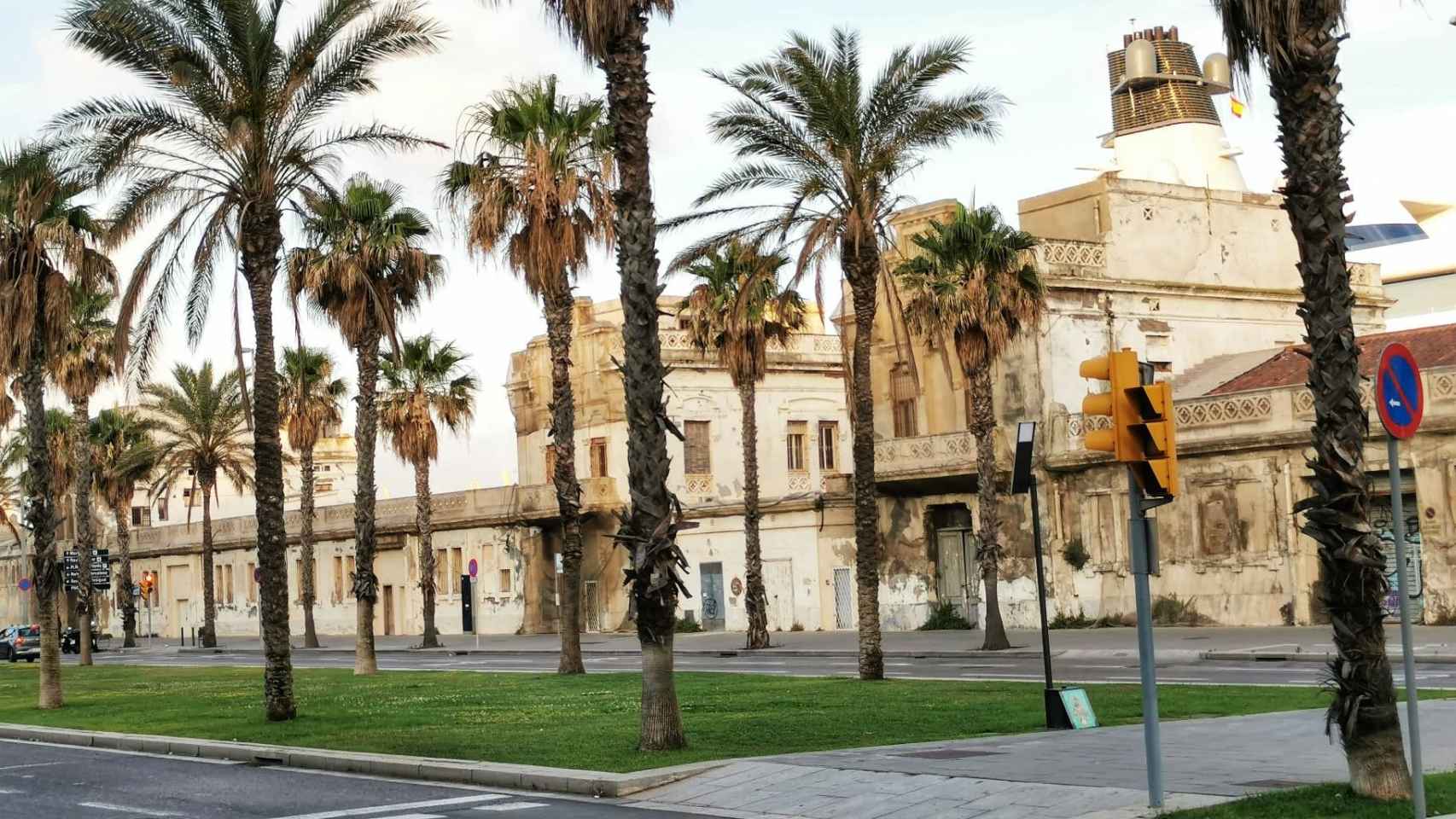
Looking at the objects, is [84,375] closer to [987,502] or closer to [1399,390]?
[987,502]

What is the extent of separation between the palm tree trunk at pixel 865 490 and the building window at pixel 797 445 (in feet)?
118

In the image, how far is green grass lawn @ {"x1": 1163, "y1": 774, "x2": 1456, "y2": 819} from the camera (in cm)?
1047

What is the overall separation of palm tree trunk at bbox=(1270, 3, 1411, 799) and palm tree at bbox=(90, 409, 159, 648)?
60743mm

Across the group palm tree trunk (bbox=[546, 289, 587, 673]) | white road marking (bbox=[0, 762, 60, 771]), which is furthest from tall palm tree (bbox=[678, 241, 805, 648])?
white road marking (bbox=[0, 762, 60, 771])

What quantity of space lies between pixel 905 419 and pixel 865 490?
83.8ft

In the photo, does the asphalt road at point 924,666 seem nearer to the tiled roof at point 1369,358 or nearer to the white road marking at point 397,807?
the tiled roof at point 1369,358

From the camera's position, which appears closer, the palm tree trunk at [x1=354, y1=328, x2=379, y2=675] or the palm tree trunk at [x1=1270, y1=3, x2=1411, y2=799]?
the palm tree trunk at [x1=1270, y1=3, x2=1411, y2=799]

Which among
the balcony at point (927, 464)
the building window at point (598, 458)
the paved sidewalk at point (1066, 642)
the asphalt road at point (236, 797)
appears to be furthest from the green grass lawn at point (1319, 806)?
the building window at point (598, 458)

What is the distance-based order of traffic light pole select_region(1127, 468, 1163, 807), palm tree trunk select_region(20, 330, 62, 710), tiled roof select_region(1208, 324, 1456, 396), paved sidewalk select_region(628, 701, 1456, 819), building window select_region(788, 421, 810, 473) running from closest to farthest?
1. traffic light pole select_region(1127, 468, 1163, 807)
2. paved sidewalk select_region(628, 701, 1456, 819)
3. palm tree trunk select_region(20, 330, 62, 710)
4. tiled roof select_region(1208, 324, 1456, 396)
5. building window select_region(788, 421, 810, 473)

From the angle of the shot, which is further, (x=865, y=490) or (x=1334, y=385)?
(x=865, y=490)

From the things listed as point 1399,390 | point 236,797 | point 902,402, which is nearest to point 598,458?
point 902,402

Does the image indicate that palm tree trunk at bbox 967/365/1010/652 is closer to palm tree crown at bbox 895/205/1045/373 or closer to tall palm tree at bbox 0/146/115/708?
palm tree crown at bbox 895/205/1045/373

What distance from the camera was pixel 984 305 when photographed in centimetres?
3734

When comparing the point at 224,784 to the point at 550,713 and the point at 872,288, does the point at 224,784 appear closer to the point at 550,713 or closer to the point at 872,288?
the point at 550,713
